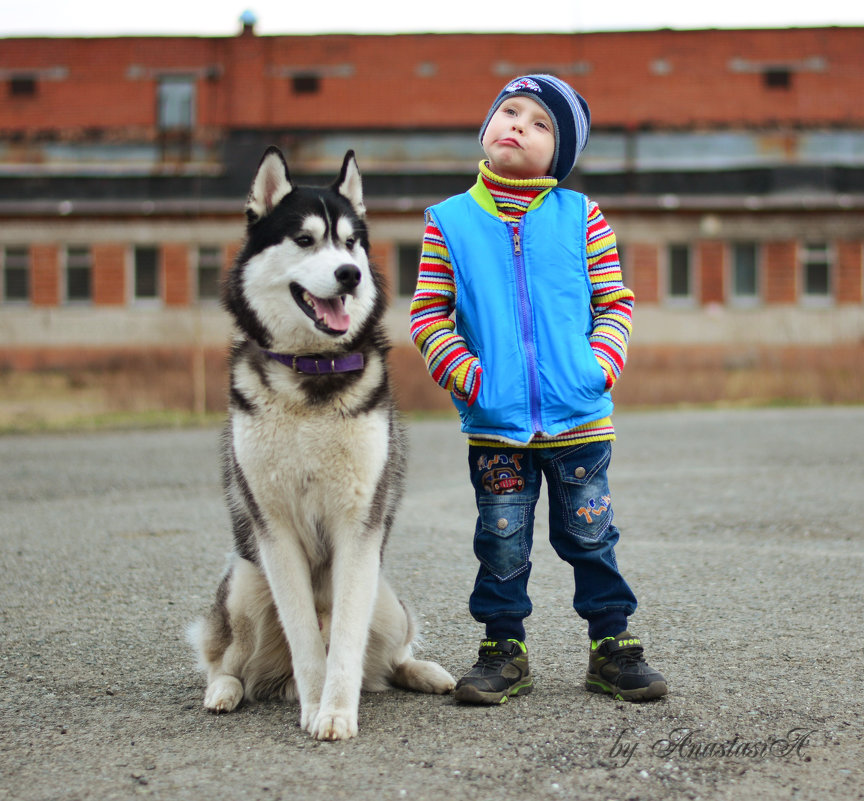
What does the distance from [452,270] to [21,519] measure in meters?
5.66

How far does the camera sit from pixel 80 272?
1319 inches

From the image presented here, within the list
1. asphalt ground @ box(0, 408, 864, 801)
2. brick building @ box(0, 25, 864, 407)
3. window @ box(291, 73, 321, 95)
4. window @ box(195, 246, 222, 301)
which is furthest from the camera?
window @ box(291, 73, 321, 95)

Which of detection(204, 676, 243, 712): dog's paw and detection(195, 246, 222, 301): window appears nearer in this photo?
detection(204, 676, 243, 712): dog's paw

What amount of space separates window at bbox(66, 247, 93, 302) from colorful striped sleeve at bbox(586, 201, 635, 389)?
3137cm

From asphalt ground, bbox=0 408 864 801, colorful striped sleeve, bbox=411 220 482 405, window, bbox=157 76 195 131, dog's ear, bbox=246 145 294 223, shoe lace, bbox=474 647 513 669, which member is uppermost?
window, bbox=157 76 195 131

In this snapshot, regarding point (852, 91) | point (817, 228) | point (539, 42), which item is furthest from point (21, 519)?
point (852, 91)

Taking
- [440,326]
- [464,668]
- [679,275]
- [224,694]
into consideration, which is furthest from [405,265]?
[224,694]

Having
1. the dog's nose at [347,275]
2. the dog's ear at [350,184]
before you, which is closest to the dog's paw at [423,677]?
the dog's nose at [347,275]

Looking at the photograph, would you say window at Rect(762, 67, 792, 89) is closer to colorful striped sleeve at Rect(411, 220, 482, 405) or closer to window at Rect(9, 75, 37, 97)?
window at Rect(9, 75, 37, 97)

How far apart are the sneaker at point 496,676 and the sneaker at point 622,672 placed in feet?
0.79

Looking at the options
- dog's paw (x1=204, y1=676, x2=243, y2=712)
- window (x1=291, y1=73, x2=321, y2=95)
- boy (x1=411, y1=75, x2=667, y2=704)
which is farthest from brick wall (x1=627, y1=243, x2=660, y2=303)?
dog's paw (x1=204, y1=676, x2=243, y2=712)

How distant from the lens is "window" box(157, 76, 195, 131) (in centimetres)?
3809

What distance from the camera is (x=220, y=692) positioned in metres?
3.81

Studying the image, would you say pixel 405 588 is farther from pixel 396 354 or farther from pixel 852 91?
pixel 852 91
